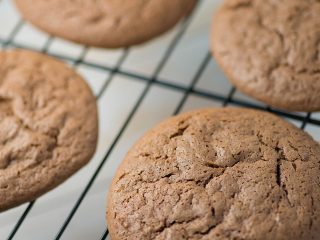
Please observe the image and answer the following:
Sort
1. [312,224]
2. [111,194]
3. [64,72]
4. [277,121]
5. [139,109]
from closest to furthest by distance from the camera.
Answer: [312,224] → [111,194] → [277,121] → [64,72] → [139,109]

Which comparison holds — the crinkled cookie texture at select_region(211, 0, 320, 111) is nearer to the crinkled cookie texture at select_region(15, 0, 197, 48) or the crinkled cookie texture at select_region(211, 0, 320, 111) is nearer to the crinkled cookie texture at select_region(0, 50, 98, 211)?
the crinkled cookie texture at select_region(15, 0, 197, 48)

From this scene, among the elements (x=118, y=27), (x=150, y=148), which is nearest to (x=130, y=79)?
(x=118, y=27)

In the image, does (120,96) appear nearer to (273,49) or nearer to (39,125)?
(39,125)

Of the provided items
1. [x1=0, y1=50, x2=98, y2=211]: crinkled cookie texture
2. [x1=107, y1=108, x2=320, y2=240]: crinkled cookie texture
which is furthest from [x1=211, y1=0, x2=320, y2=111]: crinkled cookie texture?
[x1=0, y1=50, x2=98, y2=211]: crinkled cookie texture

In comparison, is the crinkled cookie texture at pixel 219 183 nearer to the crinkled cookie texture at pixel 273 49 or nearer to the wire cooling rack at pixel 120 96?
the crinkled cookie texture at pixel 273 49

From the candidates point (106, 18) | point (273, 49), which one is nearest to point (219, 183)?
point (273, 49)

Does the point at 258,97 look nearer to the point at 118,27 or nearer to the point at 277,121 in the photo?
the point at 277,121
